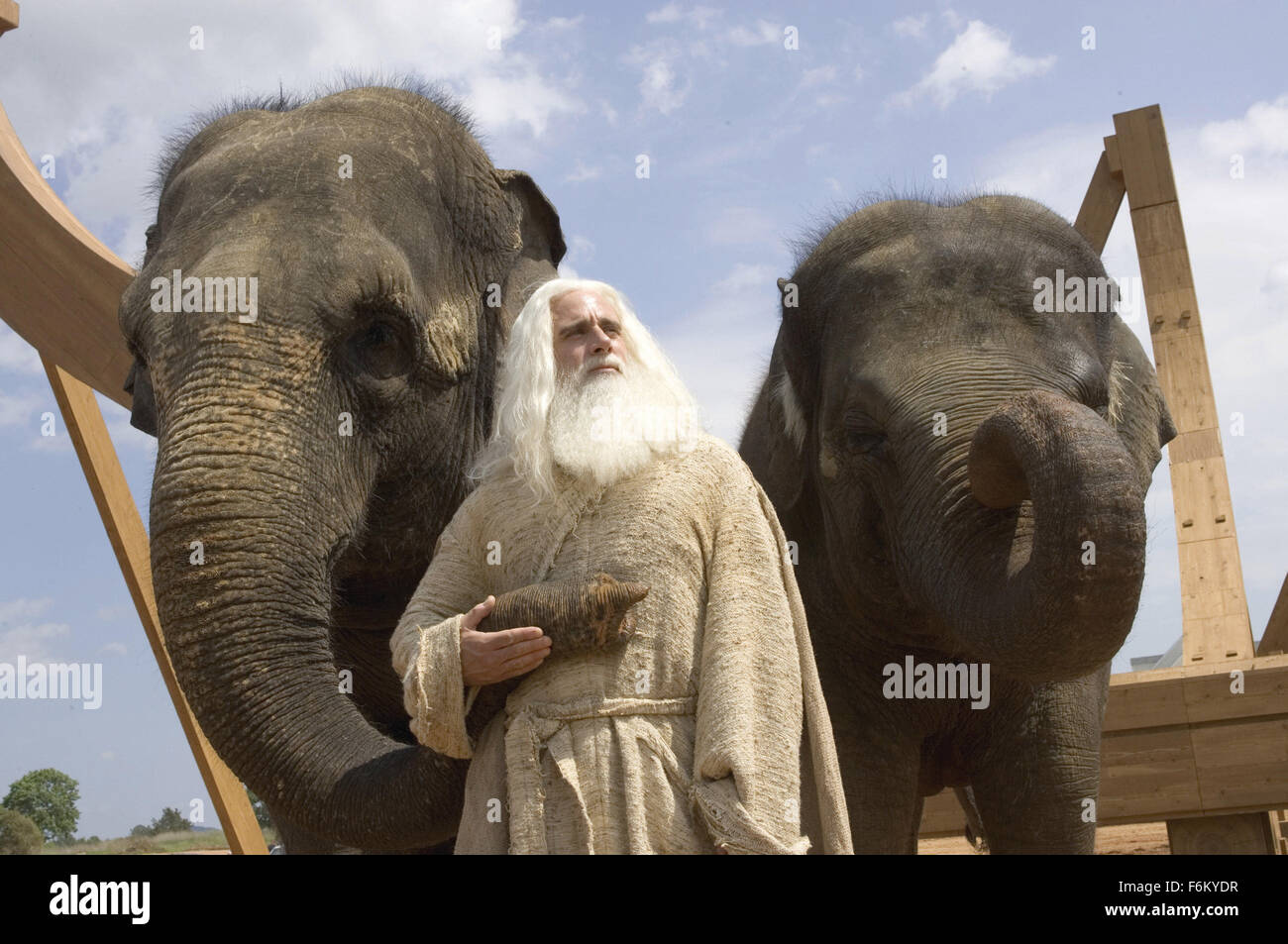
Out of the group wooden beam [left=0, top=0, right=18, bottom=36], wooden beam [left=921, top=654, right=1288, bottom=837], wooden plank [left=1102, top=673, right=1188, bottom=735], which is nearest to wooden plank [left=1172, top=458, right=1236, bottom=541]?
wooden beam [left=921, top=654, right=1288, bottom=837]

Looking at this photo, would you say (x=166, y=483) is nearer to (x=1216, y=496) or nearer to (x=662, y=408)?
(x=662, y=408)

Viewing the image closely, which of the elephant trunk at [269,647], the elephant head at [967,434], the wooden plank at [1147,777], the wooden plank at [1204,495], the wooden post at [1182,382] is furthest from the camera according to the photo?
the wooden plank at [1204,495]

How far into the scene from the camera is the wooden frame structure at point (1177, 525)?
634 cm

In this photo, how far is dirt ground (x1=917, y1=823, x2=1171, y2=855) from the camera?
1039 centimetres

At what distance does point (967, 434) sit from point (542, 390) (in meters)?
1.66

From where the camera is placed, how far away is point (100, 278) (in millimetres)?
6238

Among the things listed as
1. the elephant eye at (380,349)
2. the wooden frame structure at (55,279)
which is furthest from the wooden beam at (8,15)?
the elephant eye at (380,349)

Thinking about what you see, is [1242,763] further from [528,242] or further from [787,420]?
Answer: [528,242]

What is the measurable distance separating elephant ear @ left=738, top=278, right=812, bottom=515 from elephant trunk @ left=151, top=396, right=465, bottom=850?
7.94 feet

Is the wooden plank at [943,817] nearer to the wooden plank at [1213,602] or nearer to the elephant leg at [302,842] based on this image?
the wooden plank at [1213,602]

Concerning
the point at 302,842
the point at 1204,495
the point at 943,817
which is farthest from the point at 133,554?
the point at 1204,495

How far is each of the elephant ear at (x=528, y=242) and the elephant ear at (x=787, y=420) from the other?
0.95 meters
